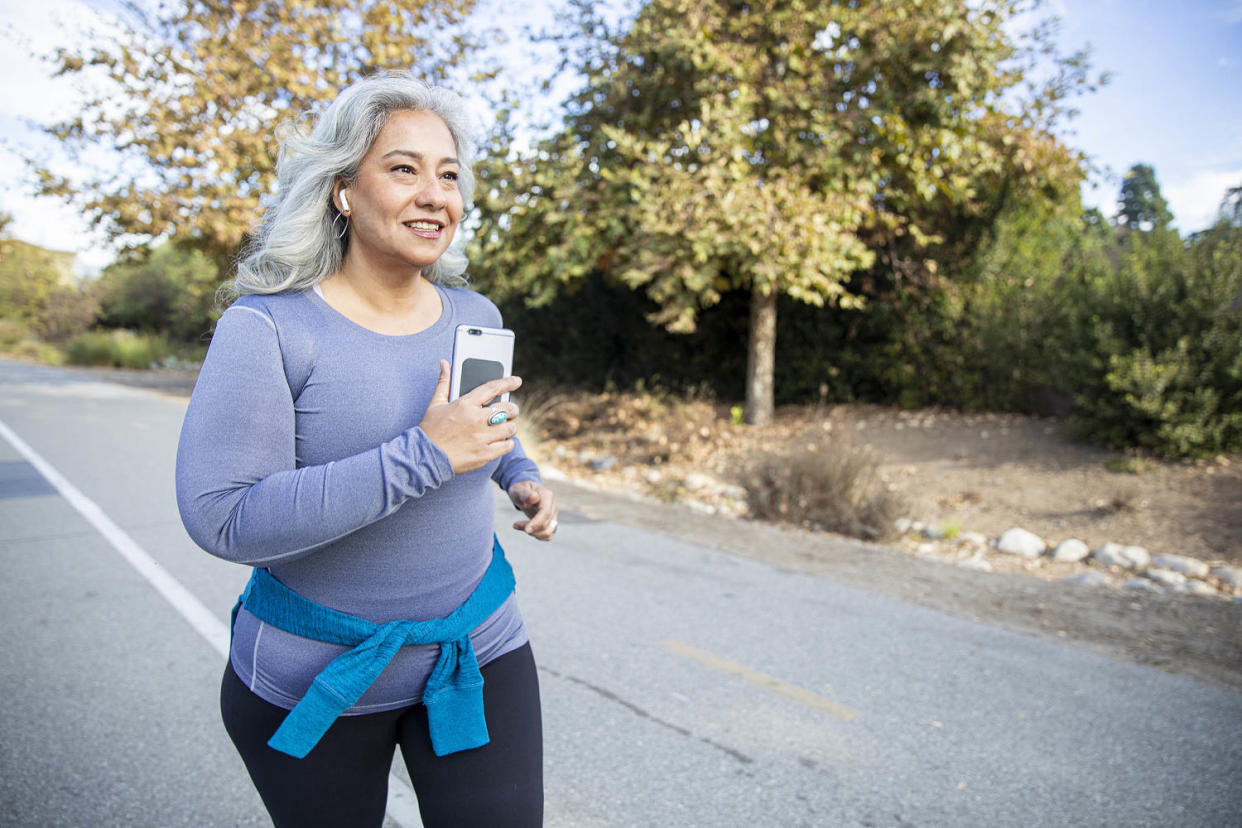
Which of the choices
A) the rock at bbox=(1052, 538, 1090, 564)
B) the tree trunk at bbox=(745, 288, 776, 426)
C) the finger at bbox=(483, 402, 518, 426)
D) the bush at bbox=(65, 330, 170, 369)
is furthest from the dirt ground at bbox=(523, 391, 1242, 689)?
the bush at bbox=(65, 330, 170, 369)

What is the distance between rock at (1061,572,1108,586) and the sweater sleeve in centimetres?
631

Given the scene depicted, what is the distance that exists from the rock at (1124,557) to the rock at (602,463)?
5.65 meters

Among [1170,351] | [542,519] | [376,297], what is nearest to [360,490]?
[376,297]

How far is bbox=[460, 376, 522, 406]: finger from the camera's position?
1526mm

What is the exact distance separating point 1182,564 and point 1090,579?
906 mm

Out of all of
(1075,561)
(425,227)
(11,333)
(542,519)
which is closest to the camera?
(425,227)

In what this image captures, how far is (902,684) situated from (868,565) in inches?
95.0

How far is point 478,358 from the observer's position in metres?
1.61

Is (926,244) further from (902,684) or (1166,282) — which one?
(902,684)

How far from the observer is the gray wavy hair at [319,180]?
1621 mm

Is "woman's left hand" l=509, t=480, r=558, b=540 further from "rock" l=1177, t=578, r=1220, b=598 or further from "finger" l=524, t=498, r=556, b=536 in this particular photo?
"rock" l=1177, t=578, r=1220, b=598

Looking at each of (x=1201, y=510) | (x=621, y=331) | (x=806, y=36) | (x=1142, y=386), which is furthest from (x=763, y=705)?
(x=621, y=331)

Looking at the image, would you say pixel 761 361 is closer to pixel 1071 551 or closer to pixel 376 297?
pixel 1071 551

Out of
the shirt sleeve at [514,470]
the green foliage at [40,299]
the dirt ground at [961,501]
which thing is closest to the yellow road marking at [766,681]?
the dirt ground at [961,501]
